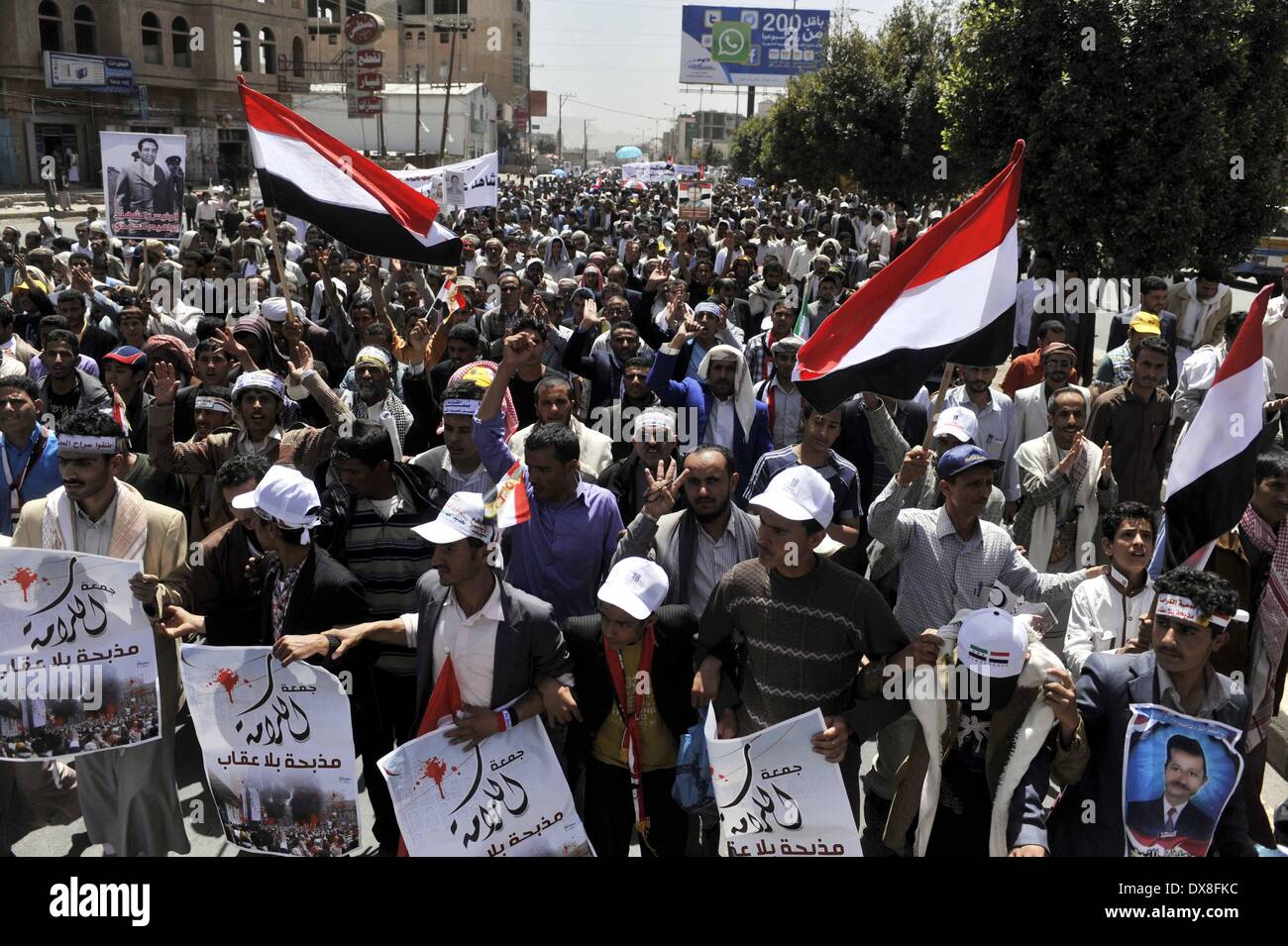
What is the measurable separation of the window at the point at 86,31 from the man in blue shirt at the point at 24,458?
47.4 metres

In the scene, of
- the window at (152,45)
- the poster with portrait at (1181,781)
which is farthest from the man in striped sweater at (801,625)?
the window at (152,45)

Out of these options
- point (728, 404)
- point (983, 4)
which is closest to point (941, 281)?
point (728, 404)

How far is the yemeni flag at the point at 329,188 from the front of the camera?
640 centimetres

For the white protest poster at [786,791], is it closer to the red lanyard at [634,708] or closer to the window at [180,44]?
the red lanyard at [634,708]

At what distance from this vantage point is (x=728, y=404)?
21.3 ft

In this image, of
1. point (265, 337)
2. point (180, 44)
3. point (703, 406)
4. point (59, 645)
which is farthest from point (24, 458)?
point (180, 44)

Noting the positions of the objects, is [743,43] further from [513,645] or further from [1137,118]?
[513,645]

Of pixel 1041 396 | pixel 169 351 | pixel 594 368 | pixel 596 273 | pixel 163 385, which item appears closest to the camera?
pixel 163 385

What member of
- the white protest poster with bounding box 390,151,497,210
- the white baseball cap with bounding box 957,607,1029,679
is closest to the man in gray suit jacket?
the white baseball cap with bounding box 957,607,1029,679

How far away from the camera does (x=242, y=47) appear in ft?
164

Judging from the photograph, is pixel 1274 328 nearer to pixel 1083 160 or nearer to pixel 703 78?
pixel 1083 160

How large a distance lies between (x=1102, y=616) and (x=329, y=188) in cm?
477

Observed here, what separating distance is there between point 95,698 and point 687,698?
2.12 metres

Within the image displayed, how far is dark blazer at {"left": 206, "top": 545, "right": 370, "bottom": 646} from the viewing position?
3854mm
